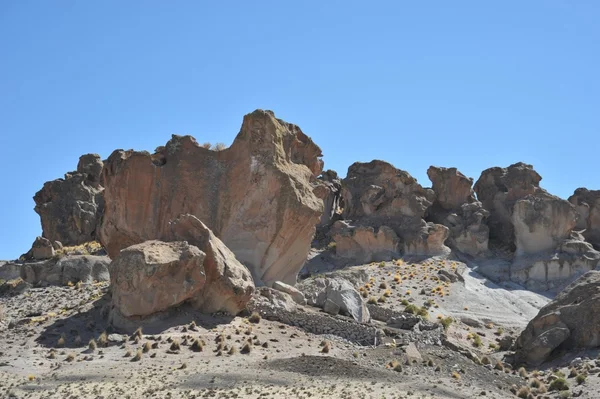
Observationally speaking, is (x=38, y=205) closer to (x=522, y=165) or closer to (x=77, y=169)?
(x=77, y=169)

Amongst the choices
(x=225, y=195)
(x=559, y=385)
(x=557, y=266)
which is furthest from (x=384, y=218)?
(x=559, y=385)

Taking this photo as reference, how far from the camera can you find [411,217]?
66875 mm

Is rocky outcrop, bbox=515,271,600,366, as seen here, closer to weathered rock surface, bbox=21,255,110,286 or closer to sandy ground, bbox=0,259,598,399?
sandy ground, bbox=0,259,598,399

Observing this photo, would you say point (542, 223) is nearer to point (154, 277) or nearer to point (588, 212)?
point (588, 212)

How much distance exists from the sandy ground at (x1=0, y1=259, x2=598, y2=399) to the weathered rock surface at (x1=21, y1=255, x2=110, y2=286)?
5.83 meters

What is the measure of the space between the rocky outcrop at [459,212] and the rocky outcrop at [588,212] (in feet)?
27.4

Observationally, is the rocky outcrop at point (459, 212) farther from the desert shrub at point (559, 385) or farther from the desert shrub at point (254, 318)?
the desert shrub at point (254, 318)

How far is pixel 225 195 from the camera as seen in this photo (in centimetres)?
3997

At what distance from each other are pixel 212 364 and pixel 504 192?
49.6m

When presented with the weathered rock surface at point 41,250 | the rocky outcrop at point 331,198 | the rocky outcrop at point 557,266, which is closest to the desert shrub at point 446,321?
the rocky outcrop at point 557,266

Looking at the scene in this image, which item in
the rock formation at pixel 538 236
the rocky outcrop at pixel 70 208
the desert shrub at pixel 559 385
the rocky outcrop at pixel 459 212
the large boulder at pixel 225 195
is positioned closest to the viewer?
the desert shrub at pixel 559 385

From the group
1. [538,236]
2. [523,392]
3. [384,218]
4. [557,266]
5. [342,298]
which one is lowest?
[523,392]

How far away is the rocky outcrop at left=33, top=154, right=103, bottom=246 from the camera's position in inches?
2872

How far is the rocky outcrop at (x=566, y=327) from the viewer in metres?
37.6
